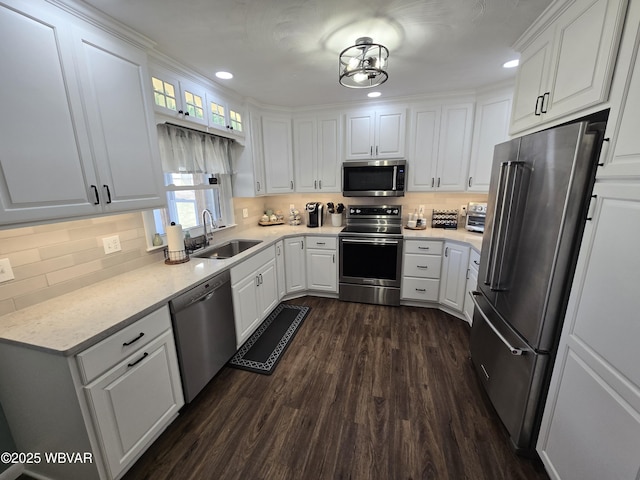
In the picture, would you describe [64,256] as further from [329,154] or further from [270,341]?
[329,154]

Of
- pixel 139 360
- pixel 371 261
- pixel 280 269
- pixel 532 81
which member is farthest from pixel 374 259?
pixel 139 360

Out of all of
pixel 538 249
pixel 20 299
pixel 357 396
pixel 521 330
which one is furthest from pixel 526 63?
pixel 20 299

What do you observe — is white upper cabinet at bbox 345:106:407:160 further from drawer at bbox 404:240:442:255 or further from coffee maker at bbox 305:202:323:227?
drawer at bbox 404:240:442:255

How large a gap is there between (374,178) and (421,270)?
1.25 meters

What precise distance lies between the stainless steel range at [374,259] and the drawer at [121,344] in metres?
2.12

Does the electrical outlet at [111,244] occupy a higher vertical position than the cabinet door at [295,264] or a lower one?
higher

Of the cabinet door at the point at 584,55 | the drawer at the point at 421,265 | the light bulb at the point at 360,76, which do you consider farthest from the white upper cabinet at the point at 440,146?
the cabinet door at the point at 584,55

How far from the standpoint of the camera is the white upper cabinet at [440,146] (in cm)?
290

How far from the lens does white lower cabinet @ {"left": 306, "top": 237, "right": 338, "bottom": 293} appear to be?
129 inches

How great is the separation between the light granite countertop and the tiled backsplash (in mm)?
61

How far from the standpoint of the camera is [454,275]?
285 cm

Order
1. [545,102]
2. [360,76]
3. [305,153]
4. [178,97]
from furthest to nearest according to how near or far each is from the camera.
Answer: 1. [305,153]
2. [178,97]
3. [360,76]
4. [545,102]

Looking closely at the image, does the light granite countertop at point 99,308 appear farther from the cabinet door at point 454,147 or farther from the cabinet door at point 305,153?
the cabinet door at point 454,147

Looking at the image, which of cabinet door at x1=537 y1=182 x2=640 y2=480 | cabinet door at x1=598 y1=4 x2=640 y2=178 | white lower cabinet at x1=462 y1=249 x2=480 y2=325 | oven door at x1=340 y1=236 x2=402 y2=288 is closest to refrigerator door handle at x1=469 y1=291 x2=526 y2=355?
cabinet door at x1=537 y1=182 x2=640 y2=480
